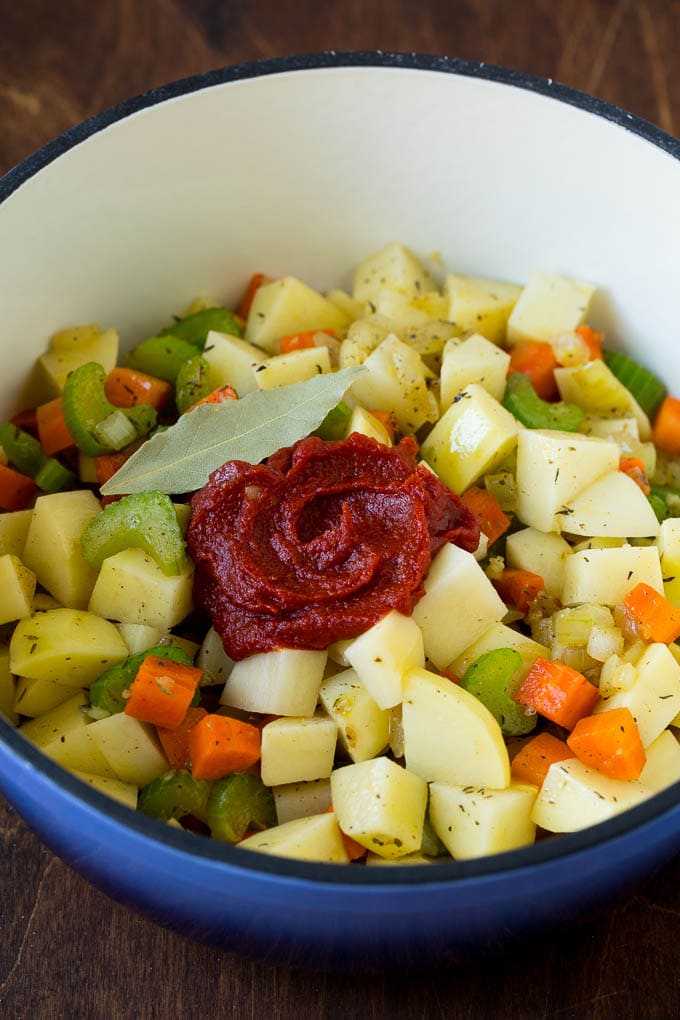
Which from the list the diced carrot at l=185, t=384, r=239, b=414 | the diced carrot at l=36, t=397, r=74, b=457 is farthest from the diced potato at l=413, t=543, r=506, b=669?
the diced carrot at l=36, t=397, r=74, b=457

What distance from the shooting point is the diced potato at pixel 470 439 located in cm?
278

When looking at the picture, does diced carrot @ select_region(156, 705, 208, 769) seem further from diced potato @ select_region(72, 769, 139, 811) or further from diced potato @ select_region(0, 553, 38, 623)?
diced potato @ select_region(0, 553, 38, 623)

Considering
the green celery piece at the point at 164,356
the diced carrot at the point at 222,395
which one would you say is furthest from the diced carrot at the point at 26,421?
the diced carrot at the point at 222,395

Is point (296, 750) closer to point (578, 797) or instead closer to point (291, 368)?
point (578, 797)

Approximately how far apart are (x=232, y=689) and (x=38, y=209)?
127 cm

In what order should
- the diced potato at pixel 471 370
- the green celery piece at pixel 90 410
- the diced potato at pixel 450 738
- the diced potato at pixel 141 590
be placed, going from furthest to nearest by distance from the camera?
the diced potato at pixel 471 370 → the green celery piece at pixel 90 410 → the diced potato at pixel 141 590 → the diced potato at pixel 450 738

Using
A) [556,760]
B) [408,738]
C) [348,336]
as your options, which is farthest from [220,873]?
[348,336]

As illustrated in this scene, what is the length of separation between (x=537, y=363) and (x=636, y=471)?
44cm

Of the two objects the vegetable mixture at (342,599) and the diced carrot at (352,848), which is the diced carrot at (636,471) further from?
the diced carrot at (352,848)

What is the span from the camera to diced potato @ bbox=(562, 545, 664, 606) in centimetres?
263

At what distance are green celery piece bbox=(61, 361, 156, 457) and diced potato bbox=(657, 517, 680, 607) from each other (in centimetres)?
128

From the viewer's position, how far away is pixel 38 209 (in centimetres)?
286

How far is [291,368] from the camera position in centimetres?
293

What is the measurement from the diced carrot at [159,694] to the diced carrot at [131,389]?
34.3 inches
